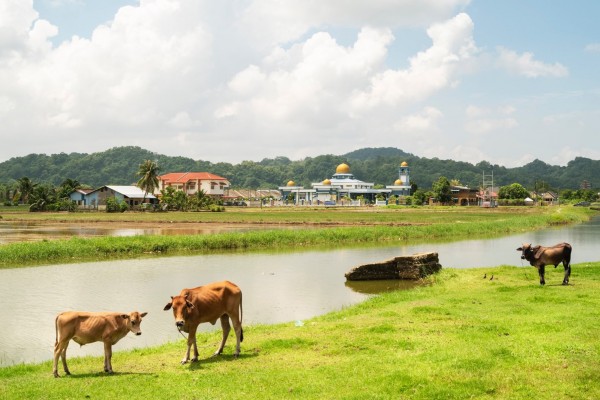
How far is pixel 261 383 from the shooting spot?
9.52m

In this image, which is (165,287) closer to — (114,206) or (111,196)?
(114,206)

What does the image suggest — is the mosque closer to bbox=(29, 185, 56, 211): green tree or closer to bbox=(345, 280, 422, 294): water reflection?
bbox=(29, 185, 56, 211): green tree

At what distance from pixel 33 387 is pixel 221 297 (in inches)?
153

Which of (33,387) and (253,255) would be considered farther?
(253,255)

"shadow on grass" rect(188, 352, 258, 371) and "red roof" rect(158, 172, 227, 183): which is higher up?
"red roof" rect(158, 172, 227, 183)

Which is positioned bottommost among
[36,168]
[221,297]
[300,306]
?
[300,306]

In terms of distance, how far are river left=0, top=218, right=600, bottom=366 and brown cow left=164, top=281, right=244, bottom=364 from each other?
1.05m

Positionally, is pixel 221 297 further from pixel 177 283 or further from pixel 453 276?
pixel 453 276

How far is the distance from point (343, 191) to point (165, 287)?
10825 cm

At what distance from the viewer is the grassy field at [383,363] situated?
9.09 meters

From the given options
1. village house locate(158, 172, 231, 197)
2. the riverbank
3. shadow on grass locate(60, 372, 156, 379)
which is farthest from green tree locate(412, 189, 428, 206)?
shadow on grass locate(60, 372, 156, 379)

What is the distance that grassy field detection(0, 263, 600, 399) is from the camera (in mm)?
9094

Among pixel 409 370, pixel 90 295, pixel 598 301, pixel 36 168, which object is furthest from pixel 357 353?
pixel 36 168

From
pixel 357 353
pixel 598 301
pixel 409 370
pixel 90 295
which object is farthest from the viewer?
pixel 90 295
